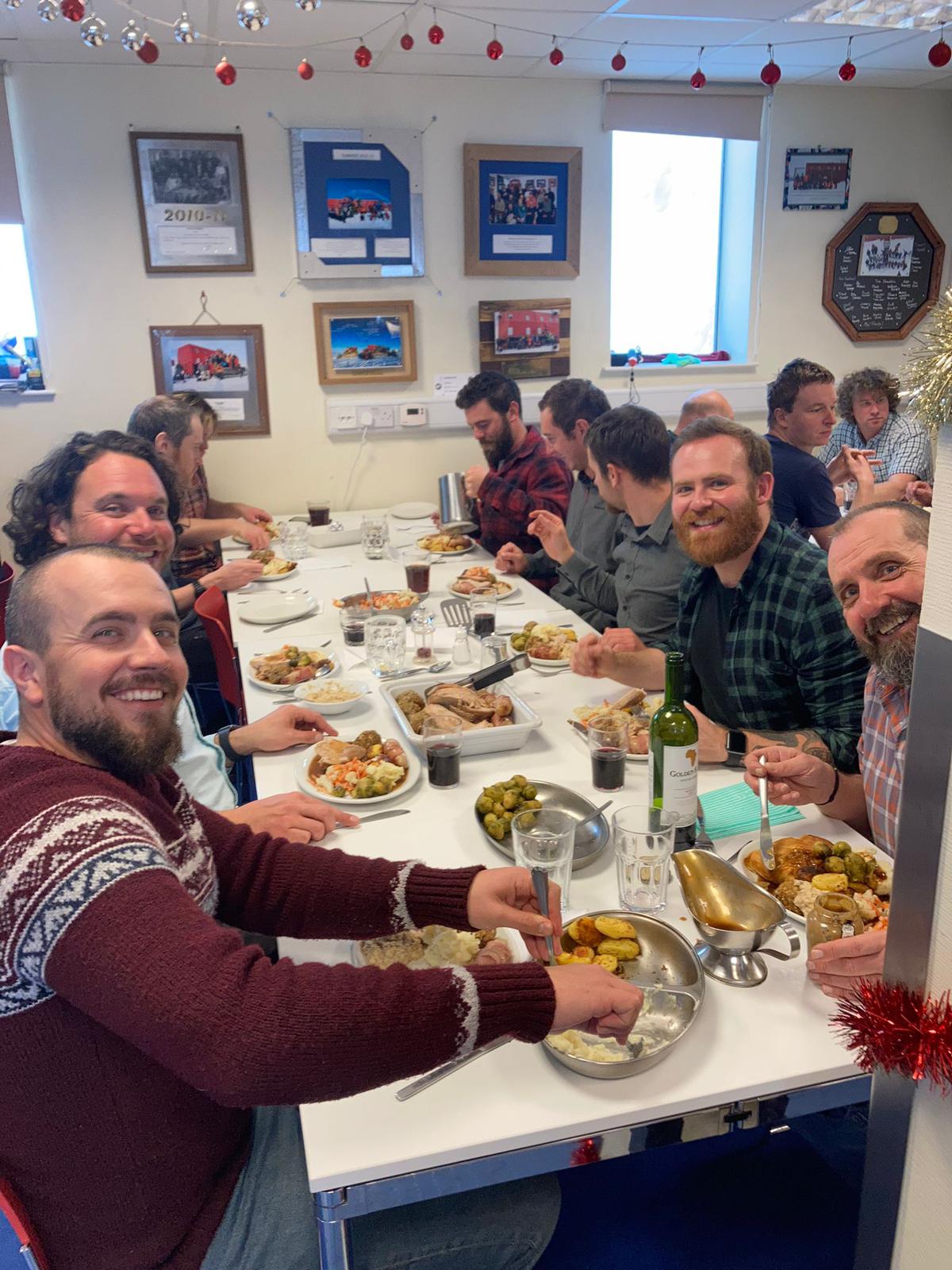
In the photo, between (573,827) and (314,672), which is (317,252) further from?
(573,827)

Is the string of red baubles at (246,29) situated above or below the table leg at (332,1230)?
above

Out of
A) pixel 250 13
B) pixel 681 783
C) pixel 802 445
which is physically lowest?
pixel 681 783

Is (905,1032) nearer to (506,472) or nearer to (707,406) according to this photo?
(707,406)

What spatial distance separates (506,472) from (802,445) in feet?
4.25

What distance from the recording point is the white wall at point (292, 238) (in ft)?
13.5

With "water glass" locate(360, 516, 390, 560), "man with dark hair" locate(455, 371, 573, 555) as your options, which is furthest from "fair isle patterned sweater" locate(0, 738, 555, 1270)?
"man with dark hair" locate(455, 371, 573, 555)

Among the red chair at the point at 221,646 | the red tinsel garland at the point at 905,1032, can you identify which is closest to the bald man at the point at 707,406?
the red chair at the point at 221,646

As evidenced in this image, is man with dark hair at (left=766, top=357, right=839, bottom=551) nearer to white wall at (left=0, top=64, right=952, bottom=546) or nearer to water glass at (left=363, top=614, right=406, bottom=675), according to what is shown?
white wall at (left=0, top=64, right=952, bottom=546)

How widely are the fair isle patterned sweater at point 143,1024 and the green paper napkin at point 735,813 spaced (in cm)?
63

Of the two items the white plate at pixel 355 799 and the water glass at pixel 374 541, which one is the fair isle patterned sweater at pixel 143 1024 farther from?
the water glass at pixel 374 541

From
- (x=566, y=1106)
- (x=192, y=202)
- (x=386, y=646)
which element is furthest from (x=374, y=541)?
(x=566, y=1106)

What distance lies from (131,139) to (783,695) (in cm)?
387

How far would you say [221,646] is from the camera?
2.61 meters

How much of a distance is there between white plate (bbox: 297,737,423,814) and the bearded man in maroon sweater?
0.33m
